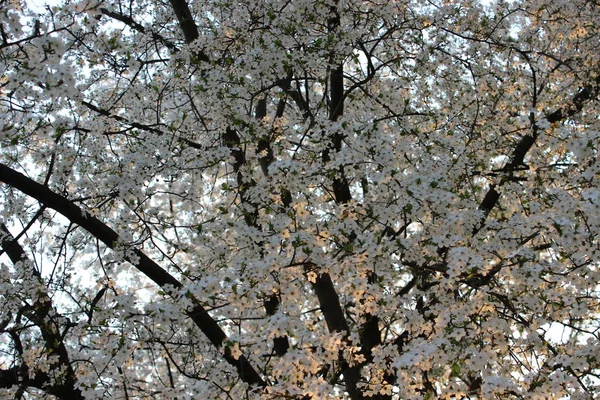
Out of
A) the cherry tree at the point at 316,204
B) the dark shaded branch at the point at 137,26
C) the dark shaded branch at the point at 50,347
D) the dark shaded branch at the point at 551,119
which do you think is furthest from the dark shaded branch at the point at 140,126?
the dark shaded branch at the point at 551,119

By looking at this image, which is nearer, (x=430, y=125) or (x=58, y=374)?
(x=58, y=374)

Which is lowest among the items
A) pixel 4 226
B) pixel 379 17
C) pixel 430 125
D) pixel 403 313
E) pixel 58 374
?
pixel 403 313

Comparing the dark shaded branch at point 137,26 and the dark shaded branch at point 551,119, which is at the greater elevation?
the dark shaded branch at point 137,26

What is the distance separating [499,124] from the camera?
7066 mm

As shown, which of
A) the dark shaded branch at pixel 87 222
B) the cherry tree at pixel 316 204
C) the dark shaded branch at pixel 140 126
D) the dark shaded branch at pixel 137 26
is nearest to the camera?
the cherry tree at pixel 316 204

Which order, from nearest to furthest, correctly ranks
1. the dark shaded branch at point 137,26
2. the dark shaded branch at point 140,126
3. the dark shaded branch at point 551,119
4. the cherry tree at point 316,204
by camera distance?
the cherry tree at point 316,204, the dark shaded branch at point 140,126, the dark shaded branch at point 551,119, the dark shaded branch at point 137,26

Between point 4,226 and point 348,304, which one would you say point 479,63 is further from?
point 4,226

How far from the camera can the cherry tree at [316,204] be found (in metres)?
4.54

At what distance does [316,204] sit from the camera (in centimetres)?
629

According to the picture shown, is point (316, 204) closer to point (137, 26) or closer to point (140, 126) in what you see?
point (140, 126)

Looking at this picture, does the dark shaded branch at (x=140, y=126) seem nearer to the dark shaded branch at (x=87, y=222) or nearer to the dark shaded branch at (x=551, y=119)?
the dark shaded branch at (x=87, y=222)

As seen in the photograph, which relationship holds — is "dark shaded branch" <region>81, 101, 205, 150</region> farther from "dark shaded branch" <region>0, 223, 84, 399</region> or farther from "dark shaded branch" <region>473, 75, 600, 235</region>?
"dark shaded branch" <region>473, 75, 600, 235</region>

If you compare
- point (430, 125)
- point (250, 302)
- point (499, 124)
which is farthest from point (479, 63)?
point (250, 302)

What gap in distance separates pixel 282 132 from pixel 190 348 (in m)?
2.50
